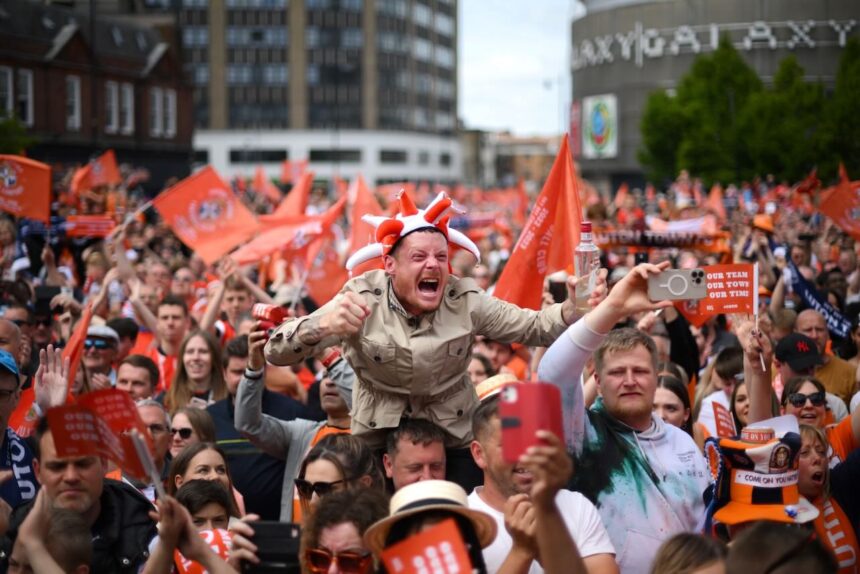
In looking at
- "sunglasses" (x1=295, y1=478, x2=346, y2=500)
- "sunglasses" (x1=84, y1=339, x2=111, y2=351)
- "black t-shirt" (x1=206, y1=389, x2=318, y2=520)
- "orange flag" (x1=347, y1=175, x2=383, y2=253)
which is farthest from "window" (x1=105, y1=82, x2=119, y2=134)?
"sunglasses" (x1=295, y1=478, x2=346, y2=500)

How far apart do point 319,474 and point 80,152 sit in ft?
147

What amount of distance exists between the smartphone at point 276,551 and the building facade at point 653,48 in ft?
193

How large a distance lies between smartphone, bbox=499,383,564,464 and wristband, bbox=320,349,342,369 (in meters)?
3.58

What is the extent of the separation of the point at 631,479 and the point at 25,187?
9.09 m

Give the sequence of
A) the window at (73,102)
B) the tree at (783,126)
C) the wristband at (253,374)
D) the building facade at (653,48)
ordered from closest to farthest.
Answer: the wristband at (253,374), the tree at (783,126), the window at (73,102), the building facade at (653,48)

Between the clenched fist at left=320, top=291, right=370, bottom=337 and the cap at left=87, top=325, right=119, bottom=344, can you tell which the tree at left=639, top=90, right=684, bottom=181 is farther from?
the clenched fist at left=320, top=291, right=370, bottom=337

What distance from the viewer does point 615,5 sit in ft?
258

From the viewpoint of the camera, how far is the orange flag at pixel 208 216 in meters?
13.6

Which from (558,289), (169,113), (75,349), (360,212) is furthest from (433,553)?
(169,113)

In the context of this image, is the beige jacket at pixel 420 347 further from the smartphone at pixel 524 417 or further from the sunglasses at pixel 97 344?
the sunglasses at pixel 97 344

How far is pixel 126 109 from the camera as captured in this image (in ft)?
176

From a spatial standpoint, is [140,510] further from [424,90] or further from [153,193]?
[424,90]

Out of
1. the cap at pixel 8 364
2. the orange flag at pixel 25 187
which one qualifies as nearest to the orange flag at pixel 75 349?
the cap at pixel 8 364

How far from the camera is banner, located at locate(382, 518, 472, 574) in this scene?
136 inches
